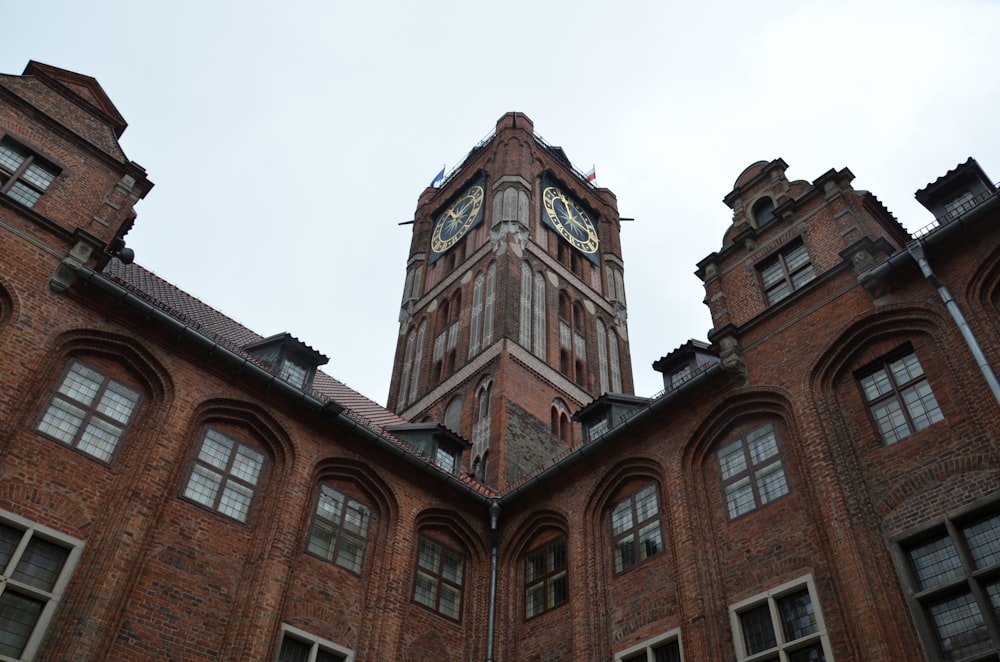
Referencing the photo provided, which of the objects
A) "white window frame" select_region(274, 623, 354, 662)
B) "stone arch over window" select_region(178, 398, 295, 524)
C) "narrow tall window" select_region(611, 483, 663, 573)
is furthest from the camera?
"narrow tall window" select_region(611, 483, 663, 573)

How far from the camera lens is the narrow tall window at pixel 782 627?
1348 cm

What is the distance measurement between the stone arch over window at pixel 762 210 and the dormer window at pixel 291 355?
38.4 feet

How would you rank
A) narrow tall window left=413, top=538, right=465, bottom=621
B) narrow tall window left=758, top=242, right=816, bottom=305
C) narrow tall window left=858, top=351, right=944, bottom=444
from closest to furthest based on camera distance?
narrow tall window left=858, top=351, right=944, bottom=444 < narrow tall window left=758, top=242, right=816, bottom=305 < narrow tall window left=413, top=538, right=465, bottom=621

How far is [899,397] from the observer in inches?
589

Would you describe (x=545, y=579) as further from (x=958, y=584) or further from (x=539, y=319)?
(x=539, y=319)

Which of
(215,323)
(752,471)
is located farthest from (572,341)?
(752,471)

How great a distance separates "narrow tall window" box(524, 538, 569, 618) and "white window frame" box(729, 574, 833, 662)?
499 centimetres

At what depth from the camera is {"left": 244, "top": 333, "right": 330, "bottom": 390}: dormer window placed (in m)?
20.5

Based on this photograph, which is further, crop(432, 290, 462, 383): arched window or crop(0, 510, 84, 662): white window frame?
A: crop(432, 290, 462, 383): arched window

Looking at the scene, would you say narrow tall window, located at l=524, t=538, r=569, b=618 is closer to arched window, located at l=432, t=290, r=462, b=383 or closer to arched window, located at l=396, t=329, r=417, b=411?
arched window, located at l=432, t=290, r=462, b=383

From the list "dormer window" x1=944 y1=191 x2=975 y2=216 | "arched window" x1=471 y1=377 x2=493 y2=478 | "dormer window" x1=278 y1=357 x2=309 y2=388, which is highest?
"arched window" x1=471 y1=377 x2=493 y2=478

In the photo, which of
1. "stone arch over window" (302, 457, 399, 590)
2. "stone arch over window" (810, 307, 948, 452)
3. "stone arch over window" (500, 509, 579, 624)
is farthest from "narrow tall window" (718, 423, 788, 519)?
"stone arch over window" (302, 457, 399, 590)

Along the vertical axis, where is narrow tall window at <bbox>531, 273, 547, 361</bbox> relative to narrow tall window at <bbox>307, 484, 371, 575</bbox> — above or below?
above

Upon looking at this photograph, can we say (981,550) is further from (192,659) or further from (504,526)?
(192,659)
